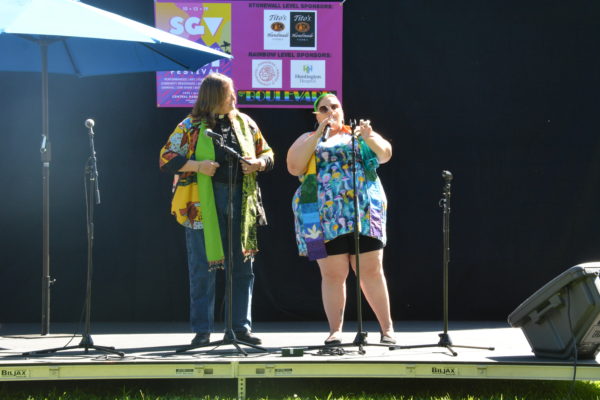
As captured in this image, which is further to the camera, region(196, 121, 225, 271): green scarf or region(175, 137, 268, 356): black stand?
region(196, 121, 225, 271): green scarf

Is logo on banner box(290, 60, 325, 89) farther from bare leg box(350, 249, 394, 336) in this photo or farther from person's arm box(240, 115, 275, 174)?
bare leg box(350, 249, 394, 336)

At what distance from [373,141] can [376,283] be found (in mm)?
781

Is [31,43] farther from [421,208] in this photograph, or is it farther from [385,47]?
[421,208]

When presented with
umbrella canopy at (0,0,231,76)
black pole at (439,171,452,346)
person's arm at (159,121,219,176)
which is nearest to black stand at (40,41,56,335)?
umbrella canopy at (0,0,231,76)

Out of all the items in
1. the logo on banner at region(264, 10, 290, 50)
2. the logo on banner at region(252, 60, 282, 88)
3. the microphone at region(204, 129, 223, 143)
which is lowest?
the microphone at region(204, 129, 223, 143)

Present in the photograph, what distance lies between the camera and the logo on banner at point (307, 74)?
222 inches

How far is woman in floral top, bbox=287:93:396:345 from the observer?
14.0ft

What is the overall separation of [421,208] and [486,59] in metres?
1.18

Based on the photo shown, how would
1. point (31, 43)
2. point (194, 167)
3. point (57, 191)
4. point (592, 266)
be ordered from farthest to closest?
point (57, 191) → point (31, 43) → point (194, 167) → point (592, 266)

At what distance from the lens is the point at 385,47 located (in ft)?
18.7

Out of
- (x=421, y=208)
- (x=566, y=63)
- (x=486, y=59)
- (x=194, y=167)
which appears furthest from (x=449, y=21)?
(x=194, y=167)

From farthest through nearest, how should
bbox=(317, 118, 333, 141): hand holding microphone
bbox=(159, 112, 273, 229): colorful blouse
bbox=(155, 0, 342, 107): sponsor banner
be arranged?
bbox=(155, 0, 342, 107): sponsor banner, bbox=(159, 112, 273, 229): colorful blouse, bbox=(317, 118, 333, 141): hand holding microphone

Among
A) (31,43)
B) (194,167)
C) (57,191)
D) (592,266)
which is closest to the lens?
(592,266)

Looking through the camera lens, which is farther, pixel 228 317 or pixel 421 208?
pixel 421 208
